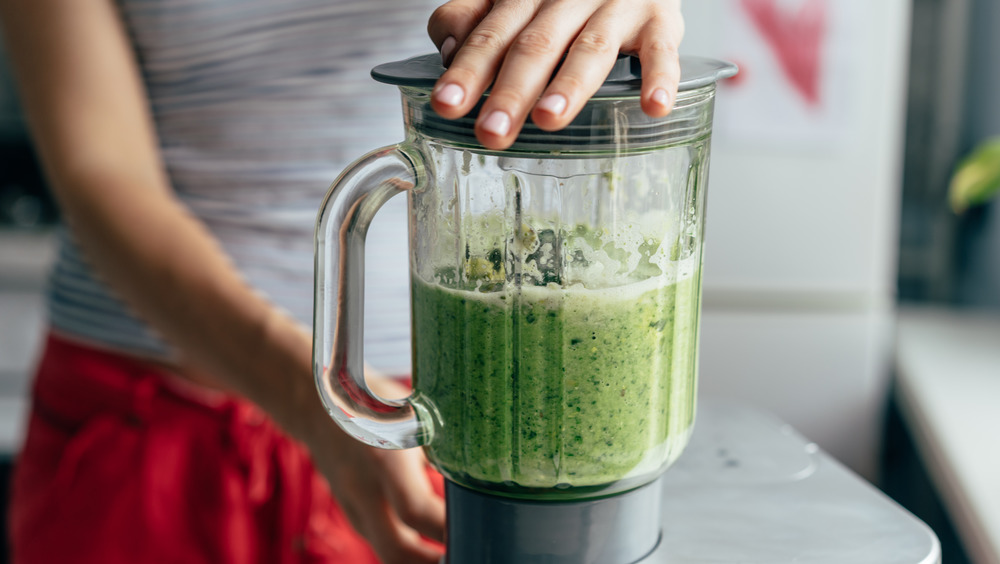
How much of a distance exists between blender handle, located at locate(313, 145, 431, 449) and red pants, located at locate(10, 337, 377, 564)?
12.9 inches

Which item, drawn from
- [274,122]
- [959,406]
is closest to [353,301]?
[274,122]

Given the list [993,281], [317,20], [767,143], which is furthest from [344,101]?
[993,281]

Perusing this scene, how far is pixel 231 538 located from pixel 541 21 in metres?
0.55

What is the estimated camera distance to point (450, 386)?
0.43m

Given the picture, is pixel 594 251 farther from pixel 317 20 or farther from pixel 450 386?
pixel 317 20

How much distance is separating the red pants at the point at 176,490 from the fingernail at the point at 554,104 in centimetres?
50

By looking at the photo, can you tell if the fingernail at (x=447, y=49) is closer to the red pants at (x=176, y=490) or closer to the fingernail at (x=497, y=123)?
the fingernail at (x=497, y=123)

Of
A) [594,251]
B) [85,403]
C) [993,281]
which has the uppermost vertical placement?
[594,251]

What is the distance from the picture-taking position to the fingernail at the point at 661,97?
35 centimetres

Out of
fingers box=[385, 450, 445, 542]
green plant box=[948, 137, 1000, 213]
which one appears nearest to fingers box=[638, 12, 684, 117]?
fingers box=[385, 450, 445, 542]

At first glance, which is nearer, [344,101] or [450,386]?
[450,386]

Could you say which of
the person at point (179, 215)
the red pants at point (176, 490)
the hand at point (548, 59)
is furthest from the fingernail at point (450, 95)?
the red pants at point (176, 490)

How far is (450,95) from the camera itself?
0.35 m

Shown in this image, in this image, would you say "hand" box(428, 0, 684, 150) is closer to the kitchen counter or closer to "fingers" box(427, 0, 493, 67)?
"fingers" box(427, 0, 493, 67)
